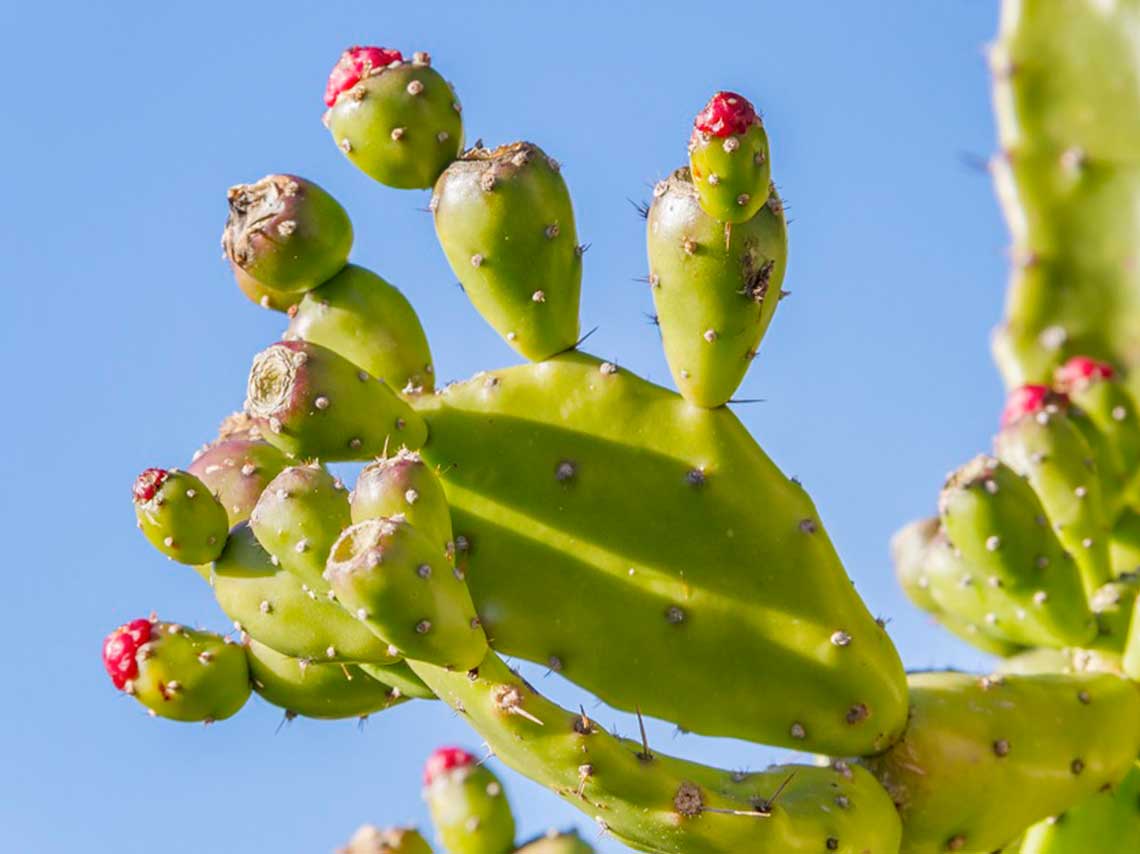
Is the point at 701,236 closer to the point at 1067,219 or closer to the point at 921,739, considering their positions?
the point at 921,739

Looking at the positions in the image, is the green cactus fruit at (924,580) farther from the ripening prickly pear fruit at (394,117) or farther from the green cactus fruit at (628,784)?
the ripening prickly pear fruit at (394,117)

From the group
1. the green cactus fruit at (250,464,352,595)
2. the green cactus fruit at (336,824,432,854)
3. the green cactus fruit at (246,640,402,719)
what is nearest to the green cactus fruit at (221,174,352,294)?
the green cactus fruit at (250,464,352,595)

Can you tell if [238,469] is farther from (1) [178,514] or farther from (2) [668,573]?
(2) [668,573]

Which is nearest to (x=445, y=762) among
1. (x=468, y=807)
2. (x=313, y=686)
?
(x=468, y=807)

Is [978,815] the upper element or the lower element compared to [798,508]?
lower

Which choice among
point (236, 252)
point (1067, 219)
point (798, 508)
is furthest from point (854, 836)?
point (1067, 219)

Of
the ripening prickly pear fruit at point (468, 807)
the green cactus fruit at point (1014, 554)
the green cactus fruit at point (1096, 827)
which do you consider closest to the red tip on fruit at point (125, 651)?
the ripening prickly pear fruit at point (468, 807)

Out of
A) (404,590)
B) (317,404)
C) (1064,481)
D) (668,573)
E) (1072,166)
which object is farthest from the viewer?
(1072,166)

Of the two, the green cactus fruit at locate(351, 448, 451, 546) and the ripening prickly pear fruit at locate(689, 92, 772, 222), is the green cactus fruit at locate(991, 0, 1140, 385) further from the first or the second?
the green cactus fruit at locate(351, 448, 451, 546)
